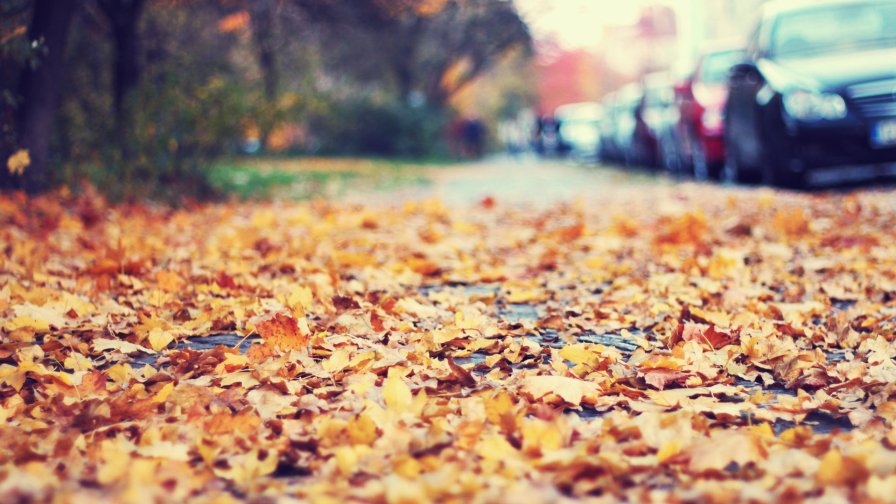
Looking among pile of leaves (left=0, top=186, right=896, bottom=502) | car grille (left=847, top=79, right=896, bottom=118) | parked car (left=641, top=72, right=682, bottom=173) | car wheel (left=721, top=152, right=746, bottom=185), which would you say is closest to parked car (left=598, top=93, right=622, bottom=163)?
parked car (left=641, top=72, right=682, bottom=173)

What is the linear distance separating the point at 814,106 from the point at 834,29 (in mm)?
1570

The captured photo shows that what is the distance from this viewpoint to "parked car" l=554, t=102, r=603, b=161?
104ft

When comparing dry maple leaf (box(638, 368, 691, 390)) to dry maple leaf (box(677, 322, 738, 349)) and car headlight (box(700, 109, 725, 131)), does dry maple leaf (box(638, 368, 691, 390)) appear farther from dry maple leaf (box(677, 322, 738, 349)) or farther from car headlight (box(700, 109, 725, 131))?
car headlight (box(700, 109, 725, 131))

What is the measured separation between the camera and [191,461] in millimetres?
2533

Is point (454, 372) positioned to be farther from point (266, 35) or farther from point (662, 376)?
point (266, 35)

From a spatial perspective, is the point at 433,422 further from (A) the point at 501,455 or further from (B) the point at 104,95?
(B) the point at 104,95

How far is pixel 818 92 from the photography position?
9.27 metres

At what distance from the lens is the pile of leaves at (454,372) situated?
2346 mm

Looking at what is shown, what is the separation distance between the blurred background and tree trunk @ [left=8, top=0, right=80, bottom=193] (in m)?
0.01

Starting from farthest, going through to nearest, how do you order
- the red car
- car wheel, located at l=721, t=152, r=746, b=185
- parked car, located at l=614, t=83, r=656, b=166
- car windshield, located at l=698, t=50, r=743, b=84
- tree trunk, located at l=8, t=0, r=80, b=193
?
parked car, located at l=614, t=83, r=656, b=166 → car windshield, located at l=698, t=50, r=743, b=84 → the red car → car wheel, located at l=721, t=152, r=746, b=185 → tree trunk, located at l=8, t=0, r=80, b=193

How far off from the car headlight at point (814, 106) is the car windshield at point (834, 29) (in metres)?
1.06

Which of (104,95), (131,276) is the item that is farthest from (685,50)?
(131,276)

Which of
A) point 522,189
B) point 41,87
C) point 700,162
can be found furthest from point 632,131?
point 41,87

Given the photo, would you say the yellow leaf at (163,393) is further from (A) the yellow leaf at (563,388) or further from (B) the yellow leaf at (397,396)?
(A) the yellow leaf at (563,388)
